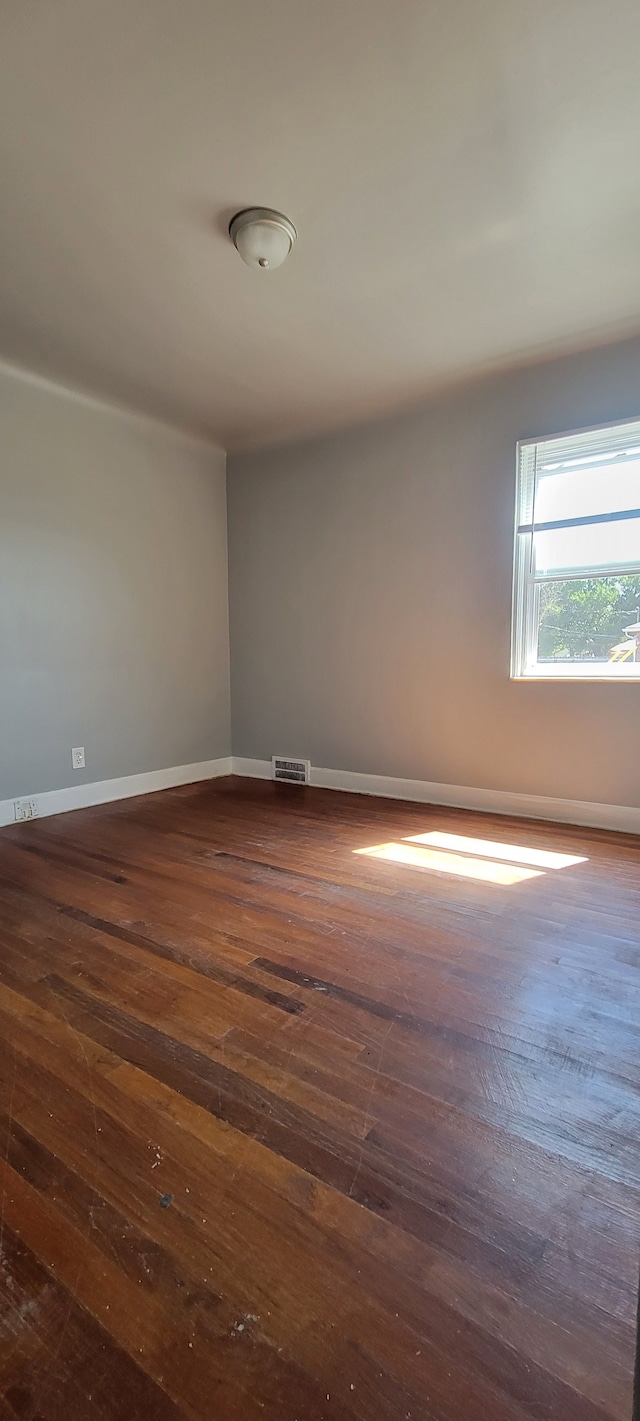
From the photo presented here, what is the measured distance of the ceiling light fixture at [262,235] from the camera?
6.70 feet

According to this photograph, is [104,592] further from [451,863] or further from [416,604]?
[451,863]

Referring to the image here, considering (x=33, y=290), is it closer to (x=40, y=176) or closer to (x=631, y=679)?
(x=40, y=176)

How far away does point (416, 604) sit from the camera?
3.71 metres

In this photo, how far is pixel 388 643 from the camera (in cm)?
386

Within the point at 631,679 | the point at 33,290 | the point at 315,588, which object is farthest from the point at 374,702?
the point at 33,290

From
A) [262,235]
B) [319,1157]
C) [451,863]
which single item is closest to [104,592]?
[262,235]

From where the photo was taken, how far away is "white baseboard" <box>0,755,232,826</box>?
336 cm

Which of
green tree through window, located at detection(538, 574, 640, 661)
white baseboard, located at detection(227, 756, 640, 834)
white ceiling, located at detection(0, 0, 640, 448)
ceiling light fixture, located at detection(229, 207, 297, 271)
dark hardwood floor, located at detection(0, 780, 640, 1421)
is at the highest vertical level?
white ceiling, located at detection(0, 0, 640, 448)

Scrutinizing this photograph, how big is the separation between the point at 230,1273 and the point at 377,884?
156 cm

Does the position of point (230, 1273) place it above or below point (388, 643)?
below

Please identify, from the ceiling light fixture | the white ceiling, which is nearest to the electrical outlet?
the white ceiling

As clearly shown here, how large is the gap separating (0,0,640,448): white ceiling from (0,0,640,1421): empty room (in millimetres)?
13

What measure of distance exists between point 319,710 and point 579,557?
196 centimetres

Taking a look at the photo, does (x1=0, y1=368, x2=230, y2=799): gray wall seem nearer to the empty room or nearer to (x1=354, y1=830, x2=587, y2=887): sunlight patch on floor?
the empty room
